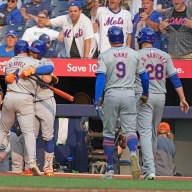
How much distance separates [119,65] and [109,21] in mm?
4948

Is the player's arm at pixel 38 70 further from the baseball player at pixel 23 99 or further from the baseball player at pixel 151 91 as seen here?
the baseball player at pixel 151 91

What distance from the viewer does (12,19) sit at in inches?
644

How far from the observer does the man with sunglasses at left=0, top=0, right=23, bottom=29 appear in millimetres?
16344

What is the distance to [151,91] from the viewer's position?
35.2 feet

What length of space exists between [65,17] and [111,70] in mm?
5519

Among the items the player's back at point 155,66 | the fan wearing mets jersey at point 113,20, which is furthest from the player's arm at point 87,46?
the player's back at point 155,66

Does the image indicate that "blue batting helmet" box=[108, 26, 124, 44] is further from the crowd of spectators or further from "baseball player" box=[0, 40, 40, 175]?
the crowd of spectators

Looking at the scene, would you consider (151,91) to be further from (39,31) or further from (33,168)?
(39,31)

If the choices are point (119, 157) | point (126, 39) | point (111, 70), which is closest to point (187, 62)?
point (126, 39)

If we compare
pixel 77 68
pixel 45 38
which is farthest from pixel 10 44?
pixel 77 68

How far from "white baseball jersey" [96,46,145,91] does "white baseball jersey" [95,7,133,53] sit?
4777 mm


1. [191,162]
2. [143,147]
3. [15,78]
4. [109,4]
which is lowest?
[191,162]

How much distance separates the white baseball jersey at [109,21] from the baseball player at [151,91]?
405 centimetres

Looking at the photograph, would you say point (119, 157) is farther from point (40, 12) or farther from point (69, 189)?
point (69, 189)
